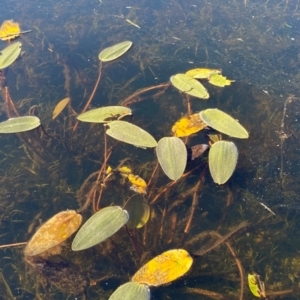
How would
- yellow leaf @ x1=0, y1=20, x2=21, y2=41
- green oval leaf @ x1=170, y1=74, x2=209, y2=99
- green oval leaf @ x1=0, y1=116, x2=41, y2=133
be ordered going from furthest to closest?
yellow leaf @ x1=0, y1=20, x2=21, y2=41 < green oval leaf @ x1=170, y1=74, x2=209, y2=99 < green oval leaf @ x1=0, y1=116, x2=41, y2=133

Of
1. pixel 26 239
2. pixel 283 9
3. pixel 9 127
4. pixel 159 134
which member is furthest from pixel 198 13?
pixel 26 239

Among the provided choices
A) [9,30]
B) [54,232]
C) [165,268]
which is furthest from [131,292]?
[9,30]

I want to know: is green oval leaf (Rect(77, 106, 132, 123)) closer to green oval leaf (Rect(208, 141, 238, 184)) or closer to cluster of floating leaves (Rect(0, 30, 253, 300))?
cluster of floating leaves (Rect(0, 30, 253, 300))

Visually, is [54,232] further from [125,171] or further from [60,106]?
[60,106]

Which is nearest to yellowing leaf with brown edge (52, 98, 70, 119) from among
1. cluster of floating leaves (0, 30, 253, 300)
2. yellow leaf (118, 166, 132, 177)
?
cluster of floating leaves (0, 30, 253, 300)

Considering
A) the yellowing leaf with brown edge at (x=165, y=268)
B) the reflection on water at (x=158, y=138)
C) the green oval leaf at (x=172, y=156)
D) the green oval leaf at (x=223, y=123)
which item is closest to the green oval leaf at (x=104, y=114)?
the reflection on water at (x=158, y=138)

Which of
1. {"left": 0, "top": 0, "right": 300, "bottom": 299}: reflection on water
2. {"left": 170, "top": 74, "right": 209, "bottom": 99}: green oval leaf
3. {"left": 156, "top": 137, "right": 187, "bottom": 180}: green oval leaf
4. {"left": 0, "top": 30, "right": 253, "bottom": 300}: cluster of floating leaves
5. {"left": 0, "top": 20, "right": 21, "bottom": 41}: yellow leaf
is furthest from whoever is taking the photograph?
→ {"left": 0, "top": 20, "right": 21, "bottom": 41}: yellow leaf

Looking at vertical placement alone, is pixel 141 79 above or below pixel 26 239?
above

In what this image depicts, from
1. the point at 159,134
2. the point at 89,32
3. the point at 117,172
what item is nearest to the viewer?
the point at 117,172

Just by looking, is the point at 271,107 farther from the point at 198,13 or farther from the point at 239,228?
the point at 198,13
